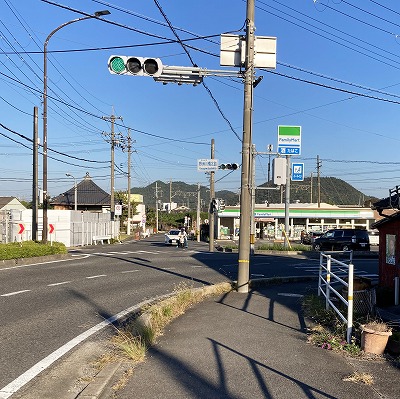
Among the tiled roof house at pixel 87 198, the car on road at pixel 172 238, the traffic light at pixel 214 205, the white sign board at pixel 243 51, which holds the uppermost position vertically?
the white sign board at pixel 243 51

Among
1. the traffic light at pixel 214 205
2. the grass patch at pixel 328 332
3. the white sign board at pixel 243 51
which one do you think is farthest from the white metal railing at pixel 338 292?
the traffic light at pixel 214 205

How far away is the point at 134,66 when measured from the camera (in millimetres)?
10914

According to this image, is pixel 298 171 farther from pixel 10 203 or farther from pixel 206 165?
pixel 10 203

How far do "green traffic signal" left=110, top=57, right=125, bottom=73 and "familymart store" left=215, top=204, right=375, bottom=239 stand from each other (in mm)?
52795

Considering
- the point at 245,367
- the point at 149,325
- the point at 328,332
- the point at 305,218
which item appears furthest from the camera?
the point at 305,218

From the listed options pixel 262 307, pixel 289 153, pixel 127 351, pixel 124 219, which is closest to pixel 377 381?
pixel 127 351

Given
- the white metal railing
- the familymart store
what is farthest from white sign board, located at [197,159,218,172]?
the familymart store

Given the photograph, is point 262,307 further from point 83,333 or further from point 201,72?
point 201,72

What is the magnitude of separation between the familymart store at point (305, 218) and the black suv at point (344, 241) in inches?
929

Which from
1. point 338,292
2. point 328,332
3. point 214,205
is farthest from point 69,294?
point 214,205

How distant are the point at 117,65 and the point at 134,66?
14.2 inches

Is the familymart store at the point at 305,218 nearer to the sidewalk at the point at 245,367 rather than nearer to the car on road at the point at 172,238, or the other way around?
the car on road at the point at 172,238

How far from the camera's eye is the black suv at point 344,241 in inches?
1476

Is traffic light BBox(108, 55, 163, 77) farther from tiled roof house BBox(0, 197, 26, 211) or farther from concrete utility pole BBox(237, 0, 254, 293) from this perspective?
tiled roof house BBox(0, 197, 26, 211)
